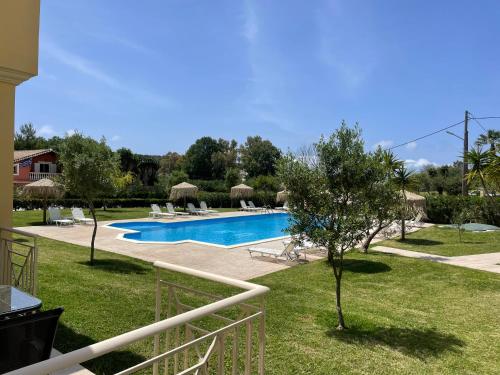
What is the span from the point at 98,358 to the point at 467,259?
13014 mm

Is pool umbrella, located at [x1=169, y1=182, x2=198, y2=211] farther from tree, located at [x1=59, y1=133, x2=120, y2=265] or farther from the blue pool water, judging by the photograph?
tree, located at [x1=59, y1=133, x2=120, y2=265]

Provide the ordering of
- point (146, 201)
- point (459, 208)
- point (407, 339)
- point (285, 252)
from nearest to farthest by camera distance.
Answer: point (407, 339), point (285, 252), point (459, 208), point (146, 201)

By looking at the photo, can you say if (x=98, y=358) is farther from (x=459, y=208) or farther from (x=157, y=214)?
(x=459, y=208)

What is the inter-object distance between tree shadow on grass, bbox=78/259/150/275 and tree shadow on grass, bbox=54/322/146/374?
4.61m

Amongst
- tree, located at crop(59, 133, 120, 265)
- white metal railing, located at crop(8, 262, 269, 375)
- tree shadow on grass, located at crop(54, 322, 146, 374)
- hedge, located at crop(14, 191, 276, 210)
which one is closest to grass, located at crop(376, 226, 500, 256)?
tree, located at crop(59, 133, 120, 265)

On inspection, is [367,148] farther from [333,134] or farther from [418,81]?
[418,81]

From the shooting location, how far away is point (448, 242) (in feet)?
58.0

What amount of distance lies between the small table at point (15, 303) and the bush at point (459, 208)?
2335 cm

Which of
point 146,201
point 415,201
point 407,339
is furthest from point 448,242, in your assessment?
point 146,201

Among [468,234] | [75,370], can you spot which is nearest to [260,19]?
[75,370]

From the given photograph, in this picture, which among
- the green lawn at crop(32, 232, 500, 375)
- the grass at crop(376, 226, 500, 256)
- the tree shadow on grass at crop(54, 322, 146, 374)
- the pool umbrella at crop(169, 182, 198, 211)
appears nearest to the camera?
the tree shadow on grass at crop(54, 322, 146, 374)

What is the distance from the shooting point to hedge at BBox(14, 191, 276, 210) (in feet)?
89.0

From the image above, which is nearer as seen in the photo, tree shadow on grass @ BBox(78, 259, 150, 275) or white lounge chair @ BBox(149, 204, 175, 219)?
tree shadow on grass @ BBox(78, 259, 150, 275)

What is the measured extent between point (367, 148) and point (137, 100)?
2674 centimetres
